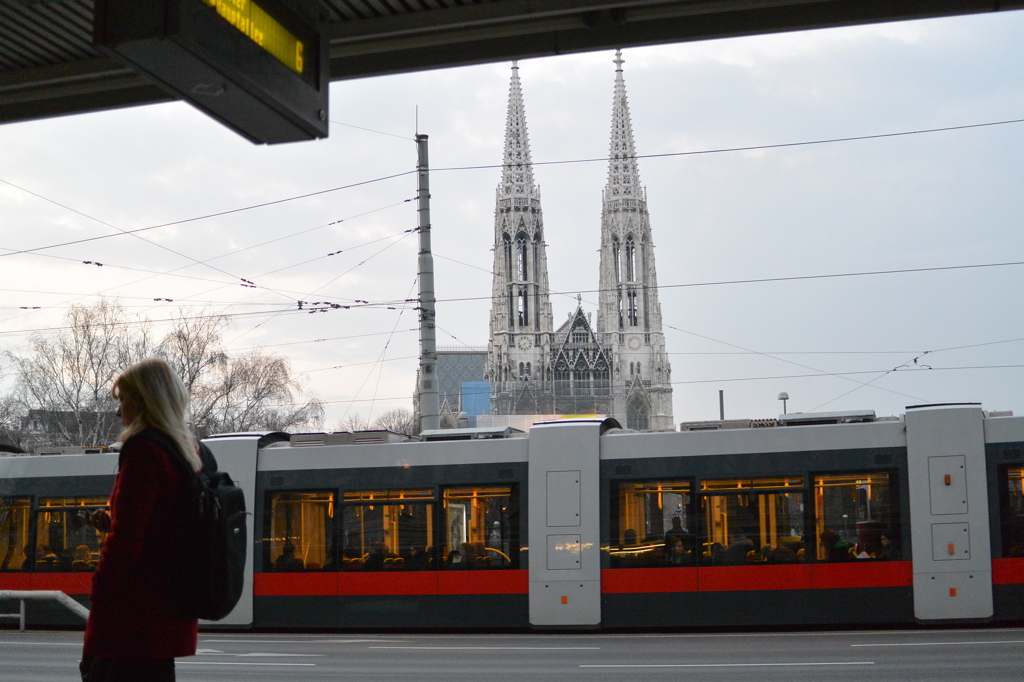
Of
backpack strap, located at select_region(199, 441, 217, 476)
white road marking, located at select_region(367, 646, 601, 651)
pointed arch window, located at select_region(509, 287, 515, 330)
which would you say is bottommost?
white road marking, located at select_region(367, 646, 601, 651)

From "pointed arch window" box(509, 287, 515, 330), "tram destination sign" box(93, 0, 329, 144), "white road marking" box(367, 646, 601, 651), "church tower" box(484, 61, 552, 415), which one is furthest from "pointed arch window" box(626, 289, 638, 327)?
"tram destination sign" box(93, 0, 329, 144)

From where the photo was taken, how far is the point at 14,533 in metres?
16.4

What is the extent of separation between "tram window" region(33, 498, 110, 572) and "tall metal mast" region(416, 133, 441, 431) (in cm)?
530

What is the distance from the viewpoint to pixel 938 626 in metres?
13.2

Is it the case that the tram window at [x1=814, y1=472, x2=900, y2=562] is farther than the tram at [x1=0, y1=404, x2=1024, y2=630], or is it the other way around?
the tram window at [x1=814, y1=472, x2=900, y2=562]

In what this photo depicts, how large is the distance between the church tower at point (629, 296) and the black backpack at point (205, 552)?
84731 millimetres

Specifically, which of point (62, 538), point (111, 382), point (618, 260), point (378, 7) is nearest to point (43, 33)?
point (378, 7)

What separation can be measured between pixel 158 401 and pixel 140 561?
1.54 ft

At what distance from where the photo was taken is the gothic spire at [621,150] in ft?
290

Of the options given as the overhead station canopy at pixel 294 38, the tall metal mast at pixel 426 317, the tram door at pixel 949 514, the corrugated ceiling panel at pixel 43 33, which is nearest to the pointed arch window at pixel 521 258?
the tall metal mast at pixel 426 317

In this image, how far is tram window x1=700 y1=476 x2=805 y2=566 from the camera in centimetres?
1344

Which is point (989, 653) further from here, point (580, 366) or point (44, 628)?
point (580, 366)

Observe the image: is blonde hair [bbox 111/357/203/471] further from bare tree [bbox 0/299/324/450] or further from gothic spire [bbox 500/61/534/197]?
gothic spire [bbox 500/61/534/197]

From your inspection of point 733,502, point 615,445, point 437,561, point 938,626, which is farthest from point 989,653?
point 437,561
